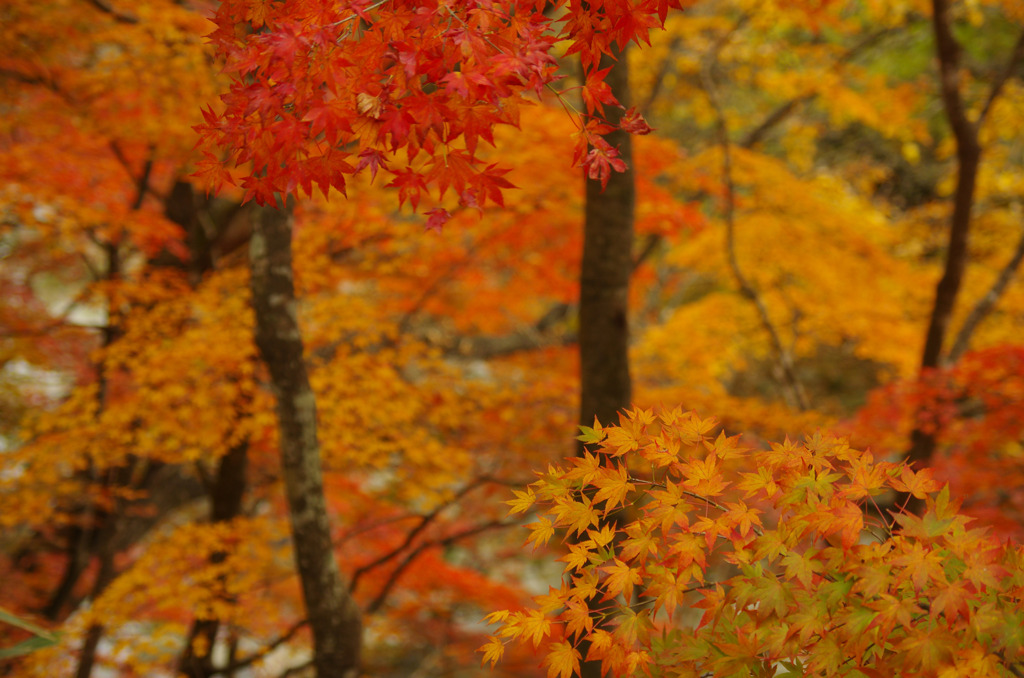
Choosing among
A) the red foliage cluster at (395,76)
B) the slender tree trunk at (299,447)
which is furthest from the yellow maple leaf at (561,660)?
the slender tree trunk at (299,447)

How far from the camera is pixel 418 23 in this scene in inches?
69.9

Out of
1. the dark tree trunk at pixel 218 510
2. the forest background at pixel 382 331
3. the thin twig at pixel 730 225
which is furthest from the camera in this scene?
the thin twig at pixel 730 225

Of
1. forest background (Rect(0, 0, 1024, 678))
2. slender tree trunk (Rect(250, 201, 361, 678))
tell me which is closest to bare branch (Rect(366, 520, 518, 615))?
forest background (Rect(0, 0, 1024, 678))

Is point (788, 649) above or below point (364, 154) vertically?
below

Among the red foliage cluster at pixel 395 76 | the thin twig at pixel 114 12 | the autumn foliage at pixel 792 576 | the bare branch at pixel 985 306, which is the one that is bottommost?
the autumn foliage at pixel 792 576

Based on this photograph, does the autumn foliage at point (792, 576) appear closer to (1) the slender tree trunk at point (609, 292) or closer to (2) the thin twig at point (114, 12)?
(1) the slender tree trunk at point (609, 292)

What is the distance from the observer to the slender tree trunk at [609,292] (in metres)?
4.34

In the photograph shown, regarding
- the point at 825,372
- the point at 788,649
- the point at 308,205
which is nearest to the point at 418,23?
the point at 788,649

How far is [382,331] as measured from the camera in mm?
6602

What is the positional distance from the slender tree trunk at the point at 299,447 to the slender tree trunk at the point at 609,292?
1.89m

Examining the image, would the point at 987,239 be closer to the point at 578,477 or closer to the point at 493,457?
the point at 493,457

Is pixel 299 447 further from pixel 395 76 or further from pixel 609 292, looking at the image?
pixel 395 76

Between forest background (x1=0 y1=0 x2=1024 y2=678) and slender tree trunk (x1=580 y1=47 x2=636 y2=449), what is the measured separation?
16 millimetres

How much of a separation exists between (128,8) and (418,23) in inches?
257
